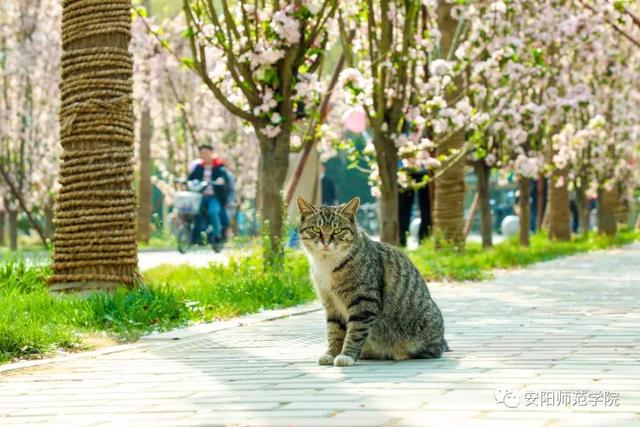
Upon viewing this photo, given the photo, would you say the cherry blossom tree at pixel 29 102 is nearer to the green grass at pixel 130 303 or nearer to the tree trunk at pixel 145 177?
the tree trunk at pixel 145 177

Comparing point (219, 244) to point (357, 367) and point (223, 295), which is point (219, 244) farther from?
point (357, 367)

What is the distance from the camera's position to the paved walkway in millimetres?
5246

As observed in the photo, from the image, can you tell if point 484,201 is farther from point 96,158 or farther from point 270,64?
point 96,158

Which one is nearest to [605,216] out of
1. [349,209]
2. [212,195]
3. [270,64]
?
[212,195]

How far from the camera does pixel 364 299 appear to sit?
24.3ft

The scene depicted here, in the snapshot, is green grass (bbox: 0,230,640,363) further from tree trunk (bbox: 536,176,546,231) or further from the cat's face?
tree trunk (bbox: 536,176,546,231)

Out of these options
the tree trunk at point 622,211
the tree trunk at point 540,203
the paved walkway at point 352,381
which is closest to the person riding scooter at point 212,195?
the tree trunk at point 540,203

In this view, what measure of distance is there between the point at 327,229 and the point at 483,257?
1090cm

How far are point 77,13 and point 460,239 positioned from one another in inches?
383

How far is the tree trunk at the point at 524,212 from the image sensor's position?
22969 mm

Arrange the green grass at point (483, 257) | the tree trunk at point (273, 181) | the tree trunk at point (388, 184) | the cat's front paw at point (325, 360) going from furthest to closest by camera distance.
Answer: the tree trunk at point (388, 184), the green grass at point (483, 257), the tree trunk at point (273, 181), the cat's front paw at point (325, 360)

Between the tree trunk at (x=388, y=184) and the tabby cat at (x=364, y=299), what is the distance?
903cm

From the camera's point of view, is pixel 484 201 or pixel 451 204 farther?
pixel 484 201

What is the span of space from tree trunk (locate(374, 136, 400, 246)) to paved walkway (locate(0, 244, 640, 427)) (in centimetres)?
650
